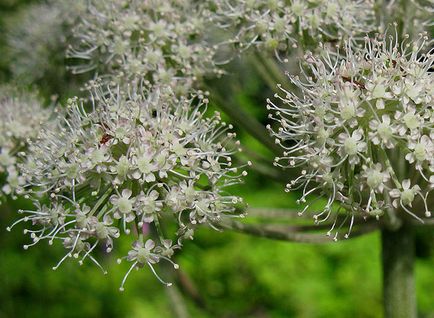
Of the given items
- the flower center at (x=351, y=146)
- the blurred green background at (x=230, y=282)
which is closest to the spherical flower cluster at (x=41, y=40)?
the flower center at (x=351, y=146)

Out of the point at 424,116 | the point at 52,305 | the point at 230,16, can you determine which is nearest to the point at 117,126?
the point at 230,16

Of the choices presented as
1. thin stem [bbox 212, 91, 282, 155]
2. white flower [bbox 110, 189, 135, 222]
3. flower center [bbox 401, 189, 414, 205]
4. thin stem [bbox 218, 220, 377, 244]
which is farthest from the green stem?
white flower [bbox 110, 189, 135, 222]

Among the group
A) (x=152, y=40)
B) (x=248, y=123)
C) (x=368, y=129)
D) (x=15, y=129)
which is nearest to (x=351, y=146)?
(x=368, y=129)

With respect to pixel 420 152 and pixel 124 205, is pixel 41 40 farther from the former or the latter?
pixel 420 152

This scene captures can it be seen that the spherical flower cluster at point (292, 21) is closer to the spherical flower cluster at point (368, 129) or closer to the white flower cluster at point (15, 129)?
the spherical flower cluster at point (368, 129)

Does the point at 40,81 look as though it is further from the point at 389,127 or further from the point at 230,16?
the point at 389,127

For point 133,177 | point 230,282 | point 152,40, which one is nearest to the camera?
point 133,177
